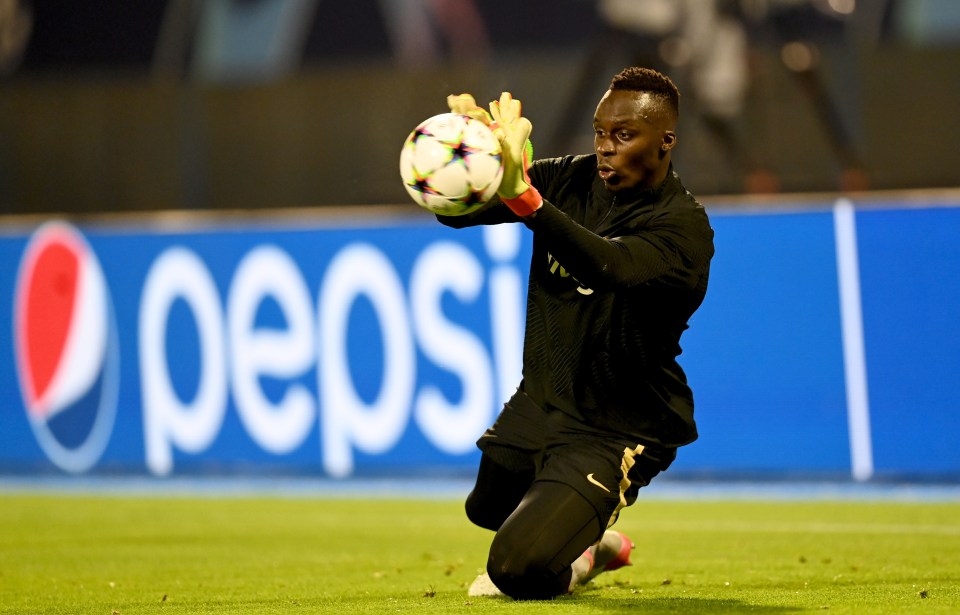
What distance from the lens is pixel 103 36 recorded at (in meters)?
13.0

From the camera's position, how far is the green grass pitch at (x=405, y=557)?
5.61 m

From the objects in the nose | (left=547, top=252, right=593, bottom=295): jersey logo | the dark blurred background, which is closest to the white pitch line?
the dark blurred background

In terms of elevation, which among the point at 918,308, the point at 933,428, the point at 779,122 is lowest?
the point at 933,428

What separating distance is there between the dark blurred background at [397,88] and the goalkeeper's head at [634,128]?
5.66 metres

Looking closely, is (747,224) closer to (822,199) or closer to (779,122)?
(822,199)

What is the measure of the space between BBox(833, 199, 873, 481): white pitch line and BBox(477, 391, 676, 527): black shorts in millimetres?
4291

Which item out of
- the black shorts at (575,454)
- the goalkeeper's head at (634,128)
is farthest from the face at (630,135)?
the black shorts at (575,454)

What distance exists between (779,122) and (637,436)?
5.99 metres

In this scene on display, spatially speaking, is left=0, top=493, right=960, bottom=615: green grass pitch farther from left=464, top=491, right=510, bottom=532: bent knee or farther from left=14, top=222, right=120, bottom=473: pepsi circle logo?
left=14, top=222, right=120, bottom=473: pepsi circle logo

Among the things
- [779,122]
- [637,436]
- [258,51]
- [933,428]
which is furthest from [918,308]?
[258,51]

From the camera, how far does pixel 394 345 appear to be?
10617 mm

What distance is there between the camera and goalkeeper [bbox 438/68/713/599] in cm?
529

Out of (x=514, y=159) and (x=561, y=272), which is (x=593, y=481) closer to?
(x=561, y=272)

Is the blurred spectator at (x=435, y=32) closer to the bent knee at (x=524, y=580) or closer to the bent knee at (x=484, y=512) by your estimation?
the bent knee at (x=484, y=512)
